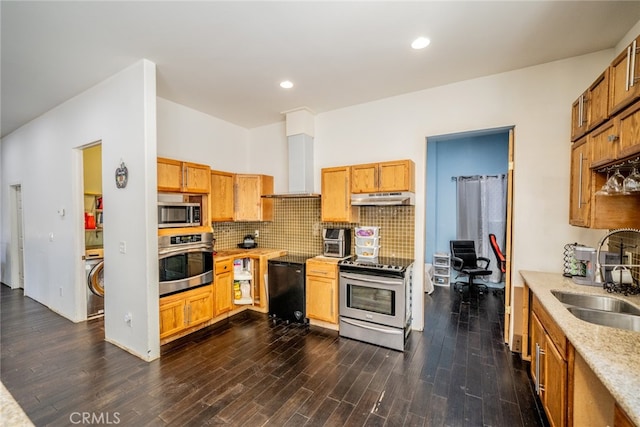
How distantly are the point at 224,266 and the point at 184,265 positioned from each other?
25.2 inches

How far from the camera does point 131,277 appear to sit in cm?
283

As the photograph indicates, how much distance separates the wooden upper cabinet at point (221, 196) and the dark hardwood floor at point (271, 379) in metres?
1.61

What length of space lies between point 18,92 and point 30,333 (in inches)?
120

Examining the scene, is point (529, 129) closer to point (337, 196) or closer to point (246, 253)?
point (337, 196)

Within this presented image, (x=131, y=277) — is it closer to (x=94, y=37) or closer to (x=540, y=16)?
(x=94, y=37)

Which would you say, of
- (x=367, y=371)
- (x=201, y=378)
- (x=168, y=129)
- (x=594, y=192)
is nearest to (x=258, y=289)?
(x=201, y=378)

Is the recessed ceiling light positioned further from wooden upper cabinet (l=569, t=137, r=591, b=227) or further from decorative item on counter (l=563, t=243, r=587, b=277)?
decorative item on counter (l=563, t=243, r=587, b=277)

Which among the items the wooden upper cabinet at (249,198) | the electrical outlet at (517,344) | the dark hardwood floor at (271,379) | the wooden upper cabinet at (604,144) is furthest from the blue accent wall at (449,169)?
the wooden upper cabinet at (249,198)

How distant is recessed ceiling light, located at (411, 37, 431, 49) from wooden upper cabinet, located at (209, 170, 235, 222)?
9.84 ft

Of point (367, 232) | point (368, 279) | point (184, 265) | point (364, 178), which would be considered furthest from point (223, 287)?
point (364, 178)

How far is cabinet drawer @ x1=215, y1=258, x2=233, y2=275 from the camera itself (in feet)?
12.1

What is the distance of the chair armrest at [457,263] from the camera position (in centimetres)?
507

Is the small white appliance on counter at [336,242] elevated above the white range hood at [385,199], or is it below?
below

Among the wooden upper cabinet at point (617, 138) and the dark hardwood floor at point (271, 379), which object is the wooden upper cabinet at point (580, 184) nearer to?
the wooden upper cabinet at point (617, 138)
